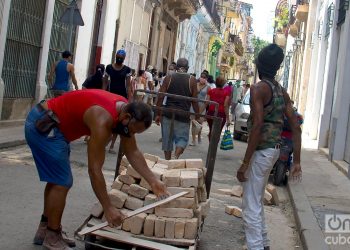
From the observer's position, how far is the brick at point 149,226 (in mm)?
5426

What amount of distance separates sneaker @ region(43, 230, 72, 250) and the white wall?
1418 cm

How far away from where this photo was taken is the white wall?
63.3ft

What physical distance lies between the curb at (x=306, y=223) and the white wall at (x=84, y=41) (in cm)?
1091

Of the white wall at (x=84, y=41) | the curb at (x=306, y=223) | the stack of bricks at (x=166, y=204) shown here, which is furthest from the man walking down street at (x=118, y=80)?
the white wall at (x=84, y=41)

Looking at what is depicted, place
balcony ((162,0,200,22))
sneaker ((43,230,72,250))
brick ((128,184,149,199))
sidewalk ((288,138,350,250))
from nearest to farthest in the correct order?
sneaker ((43,230,72,250))
brick ((128,184,149,199))
sidewalk ((288,138,350,250))
balcony ((162,0,200,22))

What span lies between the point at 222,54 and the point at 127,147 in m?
70.4

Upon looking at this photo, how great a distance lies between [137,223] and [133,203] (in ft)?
0.78

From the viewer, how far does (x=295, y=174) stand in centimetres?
571

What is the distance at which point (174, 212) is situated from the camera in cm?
552

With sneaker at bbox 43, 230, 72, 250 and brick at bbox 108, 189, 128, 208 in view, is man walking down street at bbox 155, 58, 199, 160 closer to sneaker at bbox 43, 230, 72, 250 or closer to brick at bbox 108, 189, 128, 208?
brick at bbox 108, 189, 128, 208

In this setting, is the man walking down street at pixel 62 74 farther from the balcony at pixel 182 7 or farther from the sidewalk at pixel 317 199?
the balcony at pixel 182 7

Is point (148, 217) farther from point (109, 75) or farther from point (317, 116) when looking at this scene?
point (317, 116)

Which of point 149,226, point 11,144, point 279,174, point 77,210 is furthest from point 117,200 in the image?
point 11,144

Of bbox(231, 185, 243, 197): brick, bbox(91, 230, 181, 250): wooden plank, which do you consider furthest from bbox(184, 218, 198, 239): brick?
bbox(231, 185, 243, 197): brick
